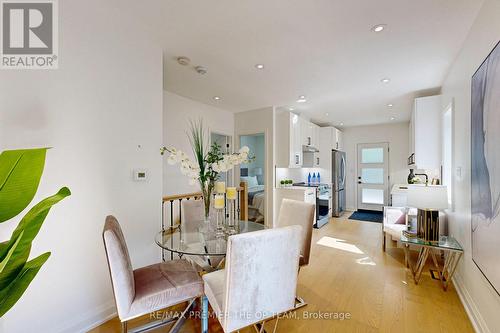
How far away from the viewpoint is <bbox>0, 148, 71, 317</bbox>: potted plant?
34.3 inches

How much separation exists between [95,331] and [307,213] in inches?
80.4

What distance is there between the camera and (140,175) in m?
2.13

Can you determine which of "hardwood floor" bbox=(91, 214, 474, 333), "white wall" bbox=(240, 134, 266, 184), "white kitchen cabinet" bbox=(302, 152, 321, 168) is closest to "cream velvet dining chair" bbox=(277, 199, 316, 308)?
"hardwood floor" bbox=(91, 214, 474, 333)

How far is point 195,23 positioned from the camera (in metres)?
1.99

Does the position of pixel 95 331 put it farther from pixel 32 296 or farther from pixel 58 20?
pixel 58 20

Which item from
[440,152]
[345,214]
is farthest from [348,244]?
[345,214]

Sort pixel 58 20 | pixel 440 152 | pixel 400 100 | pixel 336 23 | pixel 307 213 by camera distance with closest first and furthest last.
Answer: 1. pixel 58 20
2. pixel 336 23
3. pixel 307 213
4. pixel 440 152
5. pixel 400 100

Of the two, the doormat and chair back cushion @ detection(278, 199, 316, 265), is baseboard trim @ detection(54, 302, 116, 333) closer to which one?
chair back cushion @ detection(278, 199, 316, 265)

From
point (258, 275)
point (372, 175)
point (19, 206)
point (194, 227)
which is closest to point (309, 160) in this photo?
point (372, 175)

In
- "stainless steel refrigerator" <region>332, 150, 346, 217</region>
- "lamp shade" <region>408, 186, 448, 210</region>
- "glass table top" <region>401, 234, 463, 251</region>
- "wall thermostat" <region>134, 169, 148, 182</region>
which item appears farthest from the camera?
"stainless steel refrigerator" <region>332, 150, 346, 217</region>

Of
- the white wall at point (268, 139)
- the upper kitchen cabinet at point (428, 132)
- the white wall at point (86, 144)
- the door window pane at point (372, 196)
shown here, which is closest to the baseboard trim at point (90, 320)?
the white wall at point (86, 144)

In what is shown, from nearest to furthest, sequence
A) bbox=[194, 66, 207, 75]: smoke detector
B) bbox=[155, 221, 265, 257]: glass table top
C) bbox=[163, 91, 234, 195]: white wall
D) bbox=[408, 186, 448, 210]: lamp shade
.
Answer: bbox=[155, 221, 265, 257]: glass table top < bbox=[408, 186, 448, 210]: lamp shade < bbox=[194, 66, 207, 75]: smoke detector < bbox=[163, 91, 234, 195]: white wall

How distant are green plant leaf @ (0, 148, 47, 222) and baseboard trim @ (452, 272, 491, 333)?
2959 mm

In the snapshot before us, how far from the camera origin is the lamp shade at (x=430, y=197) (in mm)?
2352
